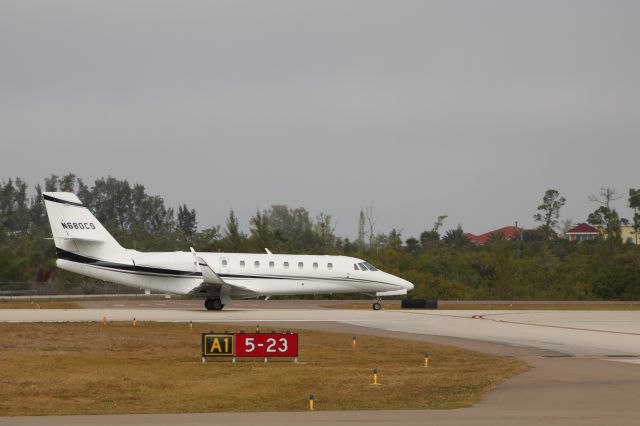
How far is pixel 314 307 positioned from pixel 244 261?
787cm

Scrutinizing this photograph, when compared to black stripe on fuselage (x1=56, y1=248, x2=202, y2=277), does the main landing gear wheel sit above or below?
below

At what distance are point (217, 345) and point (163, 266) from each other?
75.6 feet

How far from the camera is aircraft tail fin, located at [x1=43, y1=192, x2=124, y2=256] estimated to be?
47.8 metres

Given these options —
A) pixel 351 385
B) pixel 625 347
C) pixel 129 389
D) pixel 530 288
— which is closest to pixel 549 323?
pixel 625 347

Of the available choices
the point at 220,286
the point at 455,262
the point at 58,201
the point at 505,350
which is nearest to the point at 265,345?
the point at 505,350

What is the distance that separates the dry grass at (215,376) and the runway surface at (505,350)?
0.99m

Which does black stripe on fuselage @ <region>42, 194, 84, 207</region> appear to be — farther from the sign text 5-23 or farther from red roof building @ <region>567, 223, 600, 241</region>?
red roof building @ <region>567, 223, 600, 241</region>

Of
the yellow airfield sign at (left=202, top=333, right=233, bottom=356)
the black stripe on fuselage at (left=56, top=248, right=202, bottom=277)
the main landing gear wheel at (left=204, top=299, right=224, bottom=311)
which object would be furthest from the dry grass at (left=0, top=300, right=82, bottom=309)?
the yellow airfield sign at (left=202, top=333, right=233, bottom=356)

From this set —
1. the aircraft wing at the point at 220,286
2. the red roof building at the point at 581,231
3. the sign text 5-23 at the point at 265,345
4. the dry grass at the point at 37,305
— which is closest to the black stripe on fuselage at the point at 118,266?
the aircraft wing at the point at 220,286

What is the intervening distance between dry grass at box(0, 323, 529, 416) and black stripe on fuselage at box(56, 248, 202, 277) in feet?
45.8

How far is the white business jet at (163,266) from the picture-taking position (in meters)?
47.9

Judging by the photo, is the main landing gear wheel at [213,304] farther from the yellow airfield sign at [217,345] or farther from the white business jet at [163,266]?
the yellow airfield sign at [217,345]

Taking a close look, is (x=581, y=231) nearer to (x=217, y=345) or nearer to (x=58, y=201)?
(x=58, y=201)

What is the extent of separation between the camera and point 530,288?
253 ft
